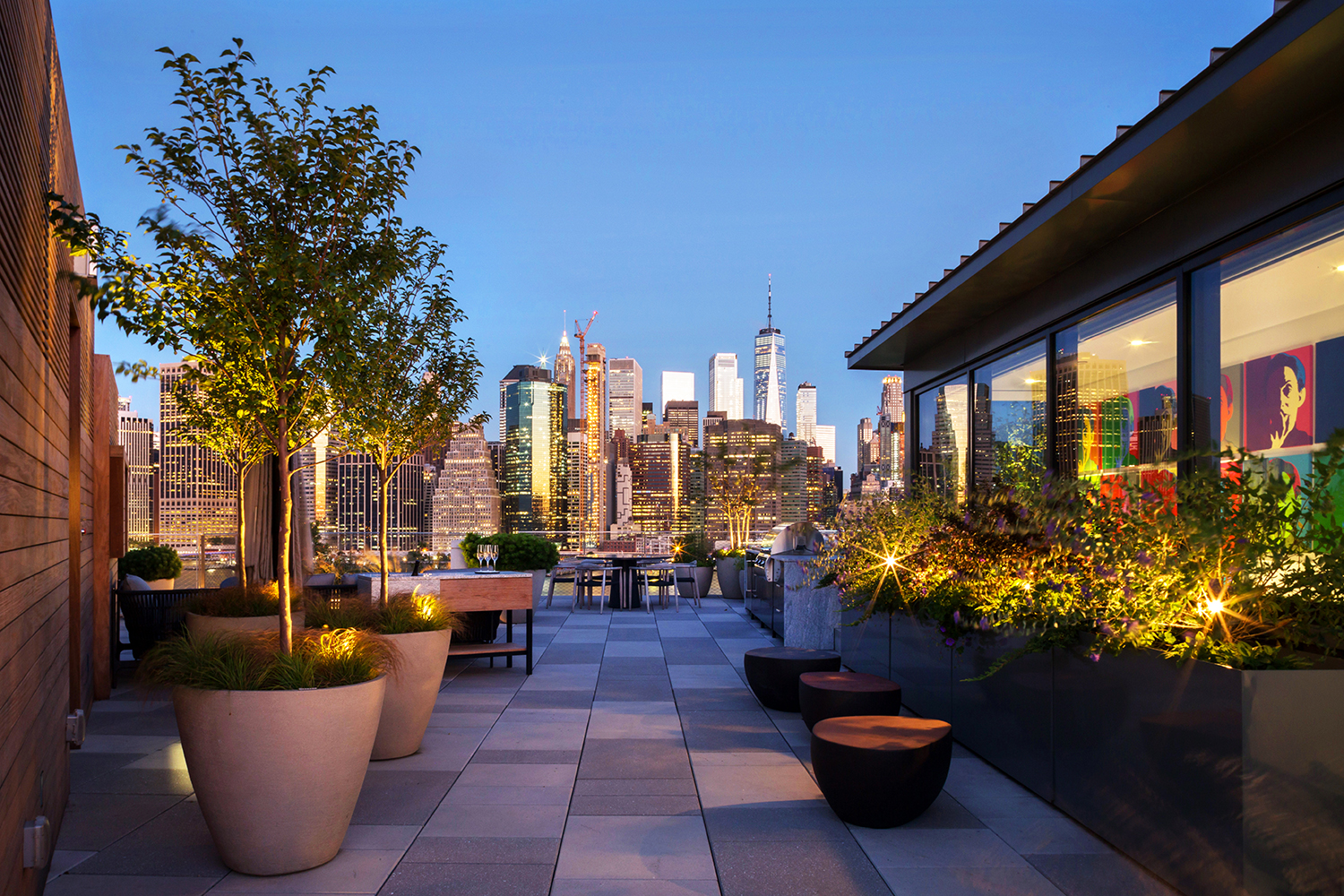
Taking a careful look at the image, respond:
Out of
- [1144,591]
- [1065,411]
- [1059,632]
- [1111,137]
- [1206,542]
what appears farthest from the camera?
[1065,411]

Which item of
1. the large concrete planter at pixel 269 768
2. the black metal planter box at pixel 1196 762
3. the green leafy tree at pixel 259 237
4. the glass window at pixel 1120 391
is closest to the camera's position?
the black metal planter box at pixel 1196 762

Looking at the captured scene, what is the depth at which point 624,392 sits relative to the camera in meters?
134

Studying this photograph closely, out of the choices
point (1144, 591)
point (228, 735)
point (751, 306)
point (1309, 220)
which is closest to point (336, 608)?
point (228, 735)

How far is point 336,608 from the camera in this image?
4961 mm

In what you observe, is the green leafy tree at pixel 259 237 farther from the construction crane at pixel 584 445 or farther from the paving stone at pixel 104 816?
the construction crane at pixel 584 445

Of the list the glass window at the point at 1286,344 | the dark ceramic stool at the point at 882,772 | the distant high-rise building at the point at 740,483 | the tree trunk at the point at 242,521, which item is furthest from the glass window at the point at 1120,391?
the distant high-rise building at the point at 740,483

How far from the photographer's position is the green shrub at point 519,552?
12328mm

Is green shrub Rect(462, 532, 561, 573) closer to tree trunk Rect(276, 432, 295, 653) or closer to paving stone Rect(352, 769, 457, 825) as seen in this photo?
paving stone Rect(352, 769, 457, 825)

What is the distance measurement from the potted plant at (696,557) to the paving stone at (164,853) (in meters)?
10.8

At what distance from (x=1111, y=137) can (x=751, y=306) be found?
160 meters

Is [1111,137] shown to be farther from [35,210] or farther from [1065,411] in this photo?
[35,210]

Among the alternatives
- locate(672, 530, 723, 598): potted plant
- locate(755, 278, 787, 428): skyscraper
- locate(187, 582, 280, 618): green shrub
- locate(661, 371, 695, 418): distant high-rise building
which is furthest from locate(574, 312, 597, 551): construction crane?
locate(755, 278, 787, 428): skyscraper

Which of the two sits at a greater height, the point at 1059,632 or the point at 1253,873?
the point at 1059,632

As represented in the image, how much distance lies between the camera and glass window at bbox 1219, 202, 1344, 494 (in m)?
3.90
